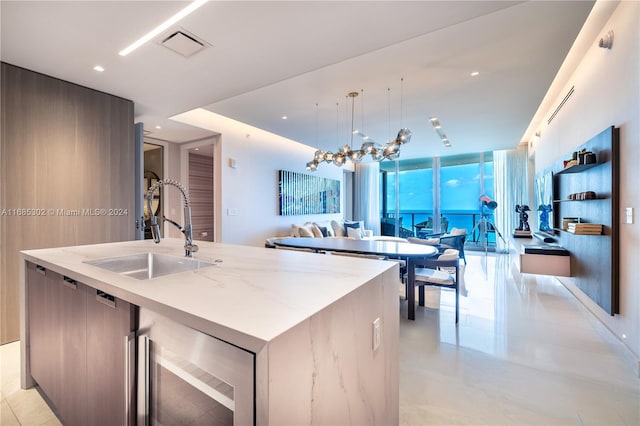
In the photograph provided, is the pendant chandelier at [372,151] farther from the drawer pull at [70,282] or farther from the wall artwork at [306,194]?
the drawer pull at [70,282]

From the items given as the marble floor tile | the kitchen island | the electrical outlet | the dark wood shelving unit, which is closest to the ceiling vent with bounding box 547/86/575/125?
the dark wood shelving unit

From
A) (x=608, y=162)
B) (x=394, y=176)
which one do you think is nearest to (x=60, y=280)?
(x=608, y=162)

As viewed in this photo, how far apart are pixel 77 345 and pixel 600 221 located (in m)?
3.97

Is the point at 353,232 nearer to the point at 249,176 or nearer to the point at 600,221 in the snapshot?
the point at 249,176

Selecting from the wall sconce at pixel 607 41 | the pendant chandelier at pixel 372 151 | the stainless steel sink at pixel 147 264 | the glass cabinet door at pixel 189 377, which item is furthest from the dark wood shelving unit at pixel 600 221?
the stainless steel sink at pixel 147 264

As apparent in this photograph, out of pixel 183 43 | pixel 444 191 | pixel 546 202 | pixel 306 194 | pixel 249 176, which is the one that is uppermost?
pixel 183 43

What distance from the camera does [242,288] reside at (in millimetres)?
1037

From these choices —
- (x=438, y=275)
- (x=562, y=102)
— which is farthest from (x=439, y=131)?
(x=438, y=275)

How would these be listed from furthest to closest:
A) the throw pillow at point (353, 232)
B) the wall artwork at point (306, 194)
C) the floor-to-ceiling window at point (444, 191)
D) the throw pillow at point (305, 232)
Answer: the floor-to-ceiling window at point (444, 191), the throw pillow at point (353, 232), the wall artwork at point (306, 194), the throw pillow at point (305, 232)

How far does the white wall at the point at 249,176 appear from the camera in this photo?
4.96 meters

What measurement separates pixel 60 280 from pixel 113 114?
2.63m

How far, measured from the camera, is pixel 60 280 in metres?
1.43

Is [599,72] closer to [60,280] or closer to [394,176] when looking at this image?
[60,280]

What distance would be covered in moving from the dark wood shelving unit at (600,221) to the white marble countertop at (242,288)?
2.34 metres
